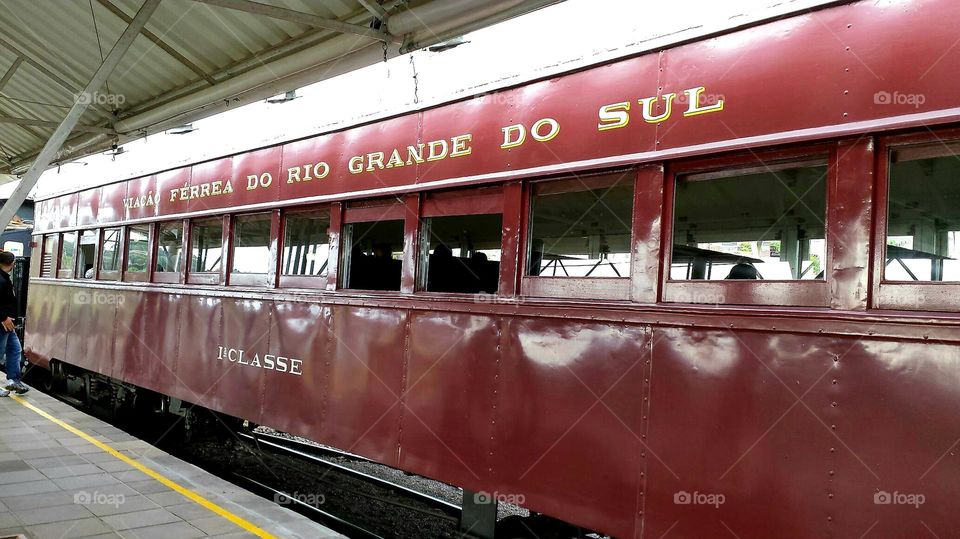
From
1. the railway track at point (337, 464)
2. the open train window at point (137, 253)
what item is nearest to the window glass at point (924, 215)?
the railway track at point (337, 464)

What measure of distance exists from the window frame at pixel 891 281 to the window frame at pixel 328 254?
3261mm

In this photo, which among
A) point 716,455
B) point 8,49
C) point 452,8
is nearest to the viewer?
point 716,455

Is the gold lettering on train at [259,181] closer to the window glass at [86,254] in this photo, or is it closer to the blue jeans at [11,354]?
the window glass at [86,254]

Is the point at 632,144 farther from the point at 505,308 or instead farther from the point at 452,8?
the point at 452,8

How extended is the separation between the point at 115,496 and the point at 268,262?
6.36 feet

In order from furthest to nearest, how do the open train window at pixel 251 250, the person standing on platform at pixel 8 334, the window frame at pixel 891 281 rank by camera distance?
1. the person standing on platform at pixel 8 334
2. the open train window at pixel 251 250
3. the window frame at pixel 891 281

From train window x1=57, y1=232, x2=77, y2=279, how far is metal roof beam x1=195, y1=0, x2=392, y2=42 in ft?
14.1

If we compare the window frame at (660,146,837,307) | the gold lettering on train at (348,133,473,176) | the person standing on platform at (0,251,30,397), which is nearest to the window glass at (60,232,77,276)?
the person standing on platform at (0,251,30,397)

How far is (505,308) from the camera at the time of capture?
11.3 ft

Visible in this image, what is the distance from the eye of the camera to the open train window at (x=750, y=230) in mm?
2578

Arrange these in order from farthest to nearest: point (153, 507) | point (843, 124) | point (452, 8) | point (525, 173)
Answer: point (452, 8) < point (153, 507) < point (525, 173) < point (843, 124)

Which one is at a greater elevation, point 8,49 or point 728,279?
point 8,49

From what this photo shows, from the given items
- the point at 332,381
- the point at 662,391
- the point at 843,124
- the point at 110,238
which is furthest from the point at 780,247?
the point at 110,238

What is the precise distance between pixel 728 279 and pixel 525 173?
1.20 m
